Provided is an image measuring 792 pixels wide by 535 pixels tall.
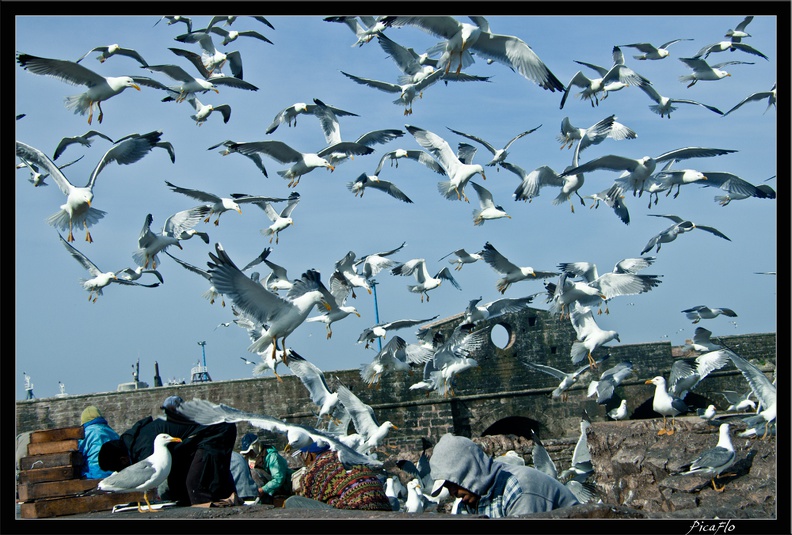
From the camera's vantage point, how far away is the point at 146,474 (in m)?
5.36

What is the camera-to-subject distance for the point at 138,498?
221 inches

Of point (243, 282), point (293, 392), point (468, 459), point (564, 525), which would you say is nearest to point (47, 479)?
point (243, 282)

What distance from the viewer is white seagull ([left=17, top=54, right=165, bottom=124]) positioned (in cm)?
833

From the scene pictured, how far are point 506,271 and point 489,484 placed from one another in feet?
23.8

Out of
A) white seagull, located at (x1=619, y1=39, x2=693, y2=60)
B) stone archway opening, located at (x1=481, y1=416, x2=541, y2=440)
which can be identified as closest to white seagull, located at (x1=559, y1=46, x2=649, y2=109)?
white seagull, located at (x1=619, y1=39, x2=693, y2=60)

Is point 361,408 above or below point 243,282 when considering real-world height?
below

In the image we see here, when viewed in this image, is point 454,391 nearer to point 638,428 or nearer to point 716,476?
point 638,428

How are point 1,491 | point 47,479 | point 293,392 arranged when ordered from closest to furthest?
point 1,491 < point 47,479 < point 293,392

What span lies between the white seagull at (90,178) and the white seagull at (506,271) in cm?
410

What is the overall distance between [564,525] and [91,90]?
6.89 metres

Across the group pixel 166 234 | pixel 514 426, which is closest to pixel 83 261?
pixel 166 234

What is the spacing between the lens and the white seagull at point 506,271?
11.3 m

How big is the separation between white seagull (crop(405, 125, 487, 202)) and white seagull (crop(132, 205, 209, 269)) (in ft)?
8.84

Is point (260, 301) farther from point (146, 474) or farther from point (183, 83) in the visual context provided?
point (183, 83)
